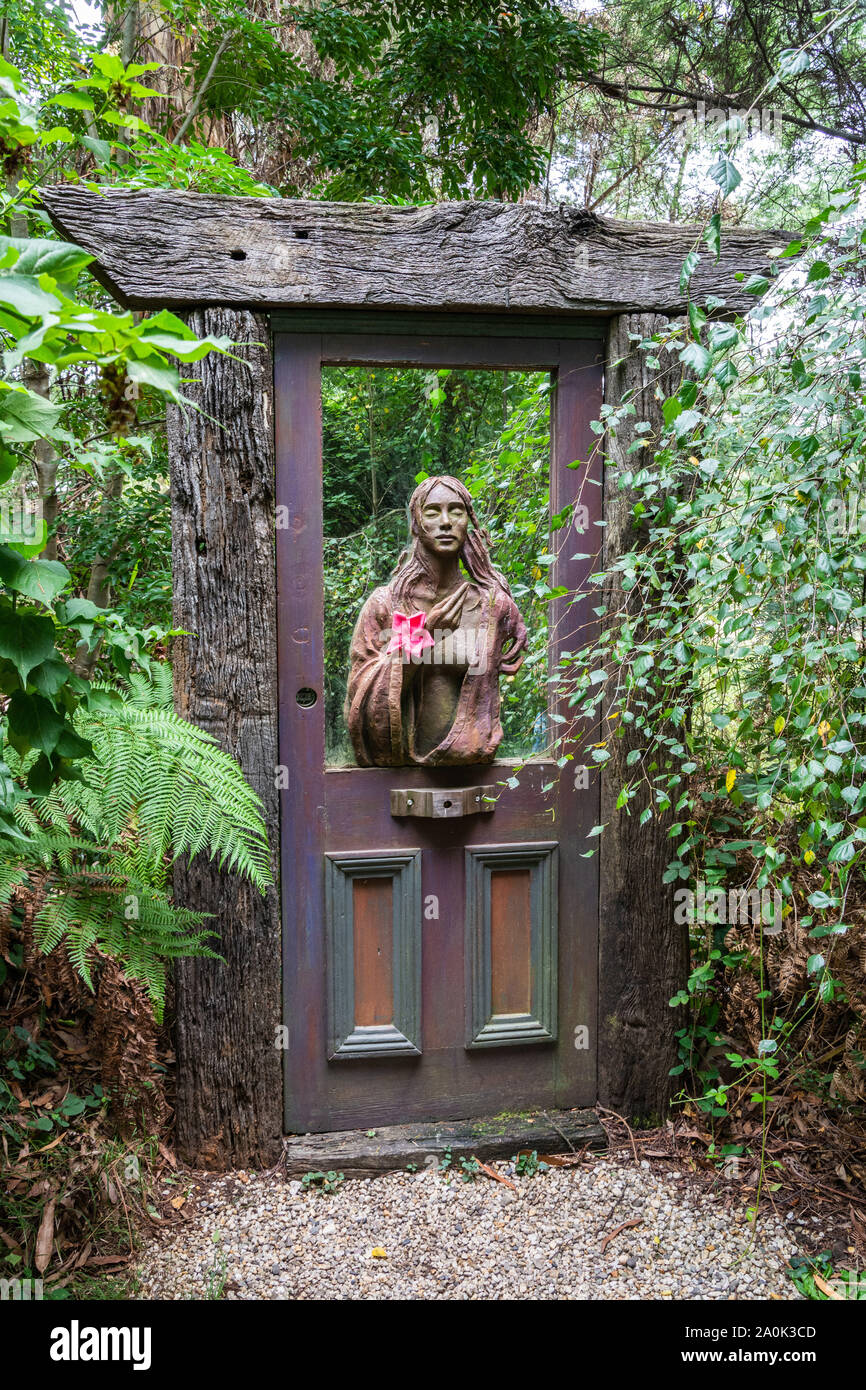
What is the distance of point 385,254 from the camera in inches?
96.0

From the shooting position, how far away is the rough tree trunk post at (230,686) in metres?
2.45

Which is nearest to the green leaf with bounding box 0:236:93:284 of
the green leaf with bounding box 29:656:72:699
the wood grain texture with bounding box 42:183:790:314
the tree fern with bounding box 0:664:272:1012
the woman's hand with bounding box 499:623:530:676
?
the green leaf with bounding box 29:656:72:699

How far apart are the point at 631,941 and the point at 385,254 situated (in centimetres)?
209

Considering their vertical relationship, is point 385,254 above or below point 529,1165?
above

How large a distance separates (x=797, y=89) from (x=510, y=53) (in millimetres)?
1705

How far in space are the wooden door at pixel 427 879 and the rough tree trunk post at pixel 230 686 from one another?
0.22 ft

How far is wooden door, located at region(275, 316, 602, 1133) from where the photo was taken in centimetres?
256

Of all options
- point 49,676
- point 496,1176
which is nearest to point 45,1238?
point 496,1176

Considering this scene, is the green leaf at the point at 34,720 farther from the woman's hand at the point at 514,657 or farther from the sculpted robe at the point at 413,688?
the woman's hand at the point at 514,657

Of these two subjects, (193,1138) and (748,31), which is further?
(748,31)

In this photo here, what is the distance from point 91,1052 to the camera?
2324mm

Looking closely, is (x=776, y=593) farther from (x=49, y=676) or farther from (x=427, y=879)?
(x=49, y=676)
